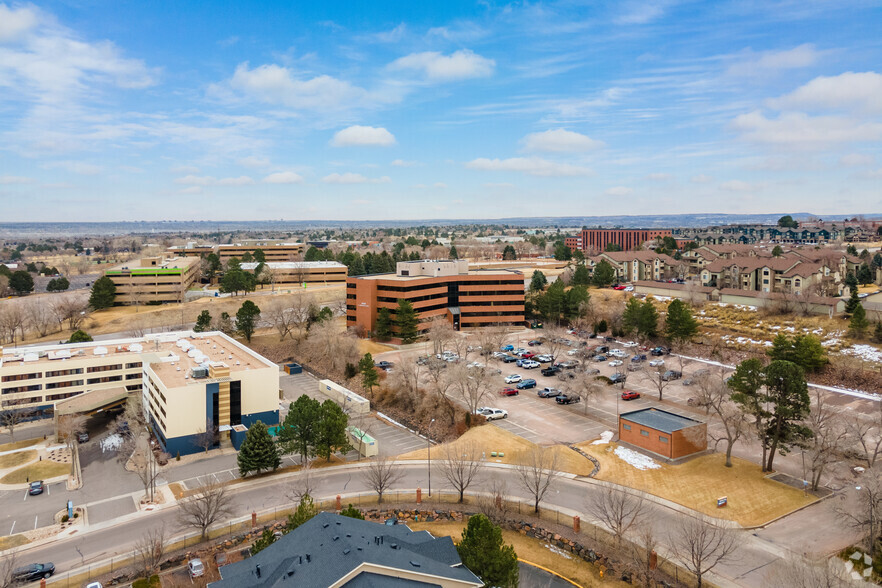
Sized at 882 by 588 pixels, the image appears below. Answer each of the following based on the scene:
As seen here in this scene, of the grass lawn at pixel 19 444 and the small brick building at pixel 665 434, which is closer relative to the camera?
the small brick building at pixel 665 434

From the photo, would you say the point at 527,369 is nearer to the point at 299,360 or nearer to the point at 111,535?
the point at 299,360

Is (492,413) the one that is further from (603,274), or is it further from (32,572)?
(603,274)

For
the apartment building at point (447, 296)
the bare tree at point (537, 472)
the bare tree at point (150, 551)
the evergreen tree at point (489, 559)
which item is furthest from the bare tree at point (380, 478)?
the apartment building at point (447, 296)

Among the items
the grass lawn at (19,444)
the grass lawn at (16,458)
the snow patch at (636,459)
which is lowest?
the grass lawn at (19,444)

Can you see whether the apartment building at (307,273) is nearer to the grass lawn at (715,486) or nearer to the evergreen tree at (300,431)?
the evergreen tree at (300,431)

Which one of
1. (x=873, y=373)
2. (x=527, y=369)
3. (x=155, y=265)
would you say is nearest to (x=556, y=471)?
(x=527, y=369)

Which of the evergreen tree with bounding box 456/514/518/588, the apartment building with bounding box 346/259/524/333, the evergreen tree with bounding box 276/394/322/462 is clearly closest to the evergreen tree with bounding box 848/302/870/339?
the apartment building with bounding box 346/259/524/333

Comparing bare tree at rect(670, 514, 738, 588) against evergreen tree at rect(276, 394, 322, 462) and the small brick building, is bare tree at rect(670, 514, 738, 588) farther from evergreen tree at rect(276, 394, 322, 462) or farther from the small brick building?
evergreen tree at rect(276, 394, 322, 462)

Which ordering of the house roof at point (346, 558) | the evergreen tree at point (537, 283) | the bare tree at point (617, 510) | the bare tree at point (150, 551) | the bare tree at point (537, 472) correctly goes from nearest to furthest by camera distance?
the house roof at point (346, 558) < the bare tree at point (150, 551) < the bare tree at point (617, 510) < the bare tree at point (537, 472) < the evergreen tree at point (537, 283)
